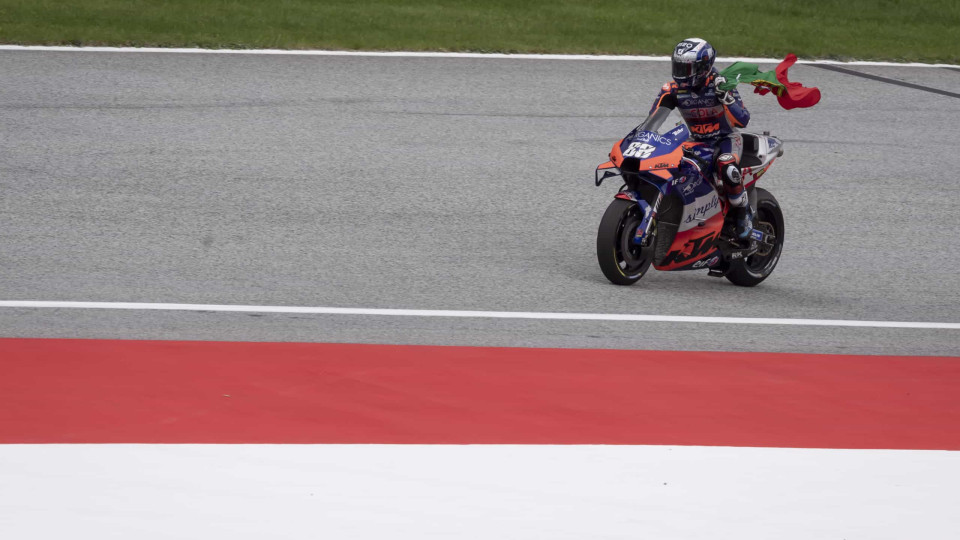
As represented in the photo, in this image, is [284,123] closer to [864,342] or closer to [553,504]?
[864,342]

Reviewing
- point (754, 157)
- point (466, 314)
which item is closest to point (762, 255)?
point (754, 157)

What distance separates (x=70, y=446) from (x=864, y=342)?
4.94 metres

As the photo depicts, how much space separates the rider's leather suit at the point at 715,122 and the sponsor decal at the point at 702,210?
0.32 feet

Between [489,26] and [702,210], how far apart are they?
350 inches

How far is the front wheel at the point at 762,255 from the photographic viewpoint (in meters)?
10.2

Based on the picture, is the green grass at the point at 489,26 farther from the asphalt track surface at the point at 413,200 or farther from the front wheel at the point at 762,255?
the front wheel at the point at 762,255

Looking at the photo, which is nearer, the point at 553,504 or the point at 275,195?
the point at 553,504

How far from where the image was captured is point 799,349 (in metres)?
8.45

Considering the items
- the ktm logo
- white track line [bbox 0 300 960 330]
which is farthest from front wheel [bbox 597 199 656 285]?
the ktm logo

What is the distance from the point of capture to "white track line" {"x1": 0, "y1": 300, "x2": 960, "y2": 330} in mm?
8633

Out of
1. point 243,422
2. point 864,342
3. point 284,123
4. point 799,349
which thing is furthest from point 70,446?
point 284,123

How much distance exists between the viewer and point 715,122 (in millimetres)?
9758

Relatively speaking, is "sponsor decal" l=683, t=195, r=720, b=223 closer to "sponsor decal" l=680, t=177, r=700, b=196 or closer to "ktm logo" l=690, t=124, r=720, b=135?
"sponsor decal" l=680, t=177, r=700, b=196

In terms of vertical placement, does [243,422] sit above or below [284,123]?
below
